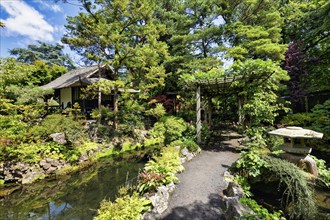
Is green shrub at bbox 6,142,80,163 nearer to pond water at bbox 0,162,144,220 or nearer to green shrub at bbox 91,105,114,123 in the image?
pond water at bbox 0,162,144,220

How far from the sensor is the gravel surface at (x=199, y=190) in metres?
4.27

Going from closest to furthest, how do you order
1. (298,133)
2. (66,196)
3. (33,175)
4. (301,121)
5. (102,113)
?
1. (298,133)
2. (66,196)
3. (33,175)
4. (301,121)
5. (102,113)

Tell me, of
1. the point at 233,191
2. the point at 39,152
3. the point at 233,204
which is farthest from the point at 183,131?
the point at 39,152

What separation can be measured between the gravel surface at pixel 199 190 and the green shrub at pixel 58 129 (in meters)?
6.42

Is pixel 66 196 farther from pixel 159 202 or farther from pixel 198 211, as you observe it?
pixel 198 211

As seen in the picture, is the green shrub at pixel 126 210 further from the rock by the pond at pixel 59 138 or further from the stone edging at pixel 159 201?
the rock by the pond at pixel 59 138

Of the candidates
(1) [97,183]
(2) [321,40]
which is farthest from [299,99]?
(1) [97,183]

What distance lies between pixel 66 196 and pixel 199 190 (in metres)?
4.78

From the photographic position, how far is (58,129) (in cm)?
994

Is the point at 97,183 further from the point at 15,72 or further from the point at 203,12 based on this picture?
the point at 203,12

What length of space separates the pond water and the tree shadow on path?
93.6 inches

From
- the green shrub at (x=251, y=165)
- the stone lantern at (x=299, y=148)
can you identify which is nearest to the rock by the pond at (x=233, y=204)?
the green shrub at (x=251, y=165)

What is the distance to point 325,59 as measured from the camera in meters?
14.4

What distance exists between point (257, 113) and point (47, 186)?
31.7 feet
